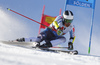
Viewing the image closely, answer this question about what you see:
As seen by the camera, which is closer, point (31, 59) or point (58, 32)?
point (31, 59)

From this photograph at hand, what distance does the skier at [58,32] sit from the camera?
497 cm

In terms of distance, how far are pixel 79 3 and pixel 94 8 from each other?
73cm

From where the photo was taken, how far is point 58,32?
5.20 m

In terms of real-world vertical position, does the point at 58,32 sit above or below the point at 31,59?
above

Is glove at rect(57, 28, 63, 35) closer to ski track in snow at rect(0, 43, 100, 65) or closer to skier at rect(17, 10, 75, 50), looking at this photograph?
skier at rect(17, 10, 75, 50)

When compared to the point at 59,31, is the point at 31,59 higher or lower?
lower

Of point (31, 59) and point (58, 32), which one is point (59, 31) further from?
point (31, 59)

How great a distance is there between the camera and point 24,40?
4965 millimetres

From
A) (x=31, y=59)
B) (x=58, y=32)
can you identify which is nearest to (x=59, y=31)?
(x=58, y=32)

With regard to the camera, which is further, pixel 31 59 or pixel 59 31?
pixel 59 31

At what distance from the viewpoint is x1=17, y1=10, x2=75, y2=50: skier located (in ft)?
16.3

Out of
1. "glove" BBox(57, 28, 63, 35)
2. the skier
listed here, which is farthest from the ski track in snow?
"glove" BBox(57, 28, 63, 35)

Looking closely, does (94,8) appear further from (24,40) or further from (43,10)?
(24,40)

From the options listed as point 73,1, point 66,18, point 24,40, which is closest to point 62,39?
point 66,18
